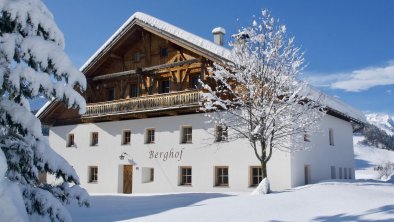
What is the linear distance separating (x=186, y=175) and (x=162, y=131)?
269 cm

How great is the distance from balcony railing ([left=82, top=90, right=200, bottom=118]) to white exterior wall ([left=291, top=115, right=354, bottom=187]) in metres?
5.55

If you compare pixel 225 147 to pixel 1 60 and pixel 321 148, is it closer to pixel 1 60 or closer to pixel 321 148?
pixel 321 148

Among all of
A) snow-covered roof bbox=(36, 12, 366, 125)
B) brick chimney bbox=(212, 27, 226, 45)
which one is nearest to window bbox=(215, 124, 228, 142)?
snow-covered roof bbox=(36, 12, 366, 125)

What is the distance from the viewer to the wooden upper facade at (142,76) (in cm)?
2028

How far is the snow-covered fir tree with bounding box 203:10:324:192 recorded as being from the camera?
52.2 ft

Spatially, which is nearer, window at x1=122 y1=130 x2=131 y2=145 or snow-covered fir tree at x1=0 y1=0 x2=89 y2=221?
snow-covered fir tree at x1=0 y1=0 x2=89 y2=221

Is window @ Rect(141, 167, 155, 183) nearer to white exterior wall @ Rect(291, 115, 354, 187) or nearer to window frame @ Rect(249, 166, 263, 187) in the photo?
window frame @ Rect(249, 166, 263, 187)

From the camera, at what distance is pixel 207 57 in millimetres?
19359

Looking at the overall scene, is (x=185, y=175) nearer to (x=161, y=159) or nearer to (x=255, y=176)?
(x=161, y=159)

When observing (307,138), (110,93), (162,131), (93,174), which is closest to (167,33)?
(162,131)

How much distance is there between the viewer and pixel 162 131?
2164 cm

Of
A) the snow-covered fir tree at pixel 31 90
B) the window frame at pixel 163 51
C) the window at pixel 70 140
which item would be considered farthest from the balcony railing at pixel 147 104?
the snow-covered fir tree at pixel 31 90

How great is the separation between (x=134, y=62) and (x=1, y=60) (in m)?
18.4

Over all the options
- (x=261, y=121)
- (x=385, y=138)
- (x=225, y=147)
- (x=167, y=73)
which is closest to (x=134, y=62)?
(x=167, y=73)
